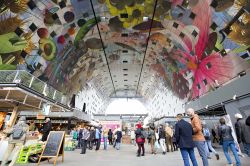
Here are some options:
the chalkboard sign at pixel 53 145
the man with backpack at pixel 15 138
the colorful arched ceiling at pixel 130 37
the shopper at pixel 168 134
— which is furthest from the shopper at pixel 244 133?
the colorful arched ceiling at pixel 130 37

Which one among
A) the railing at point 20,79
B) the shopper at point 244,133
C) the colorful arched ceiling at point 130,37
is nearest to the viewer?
the shopper at point 244,133

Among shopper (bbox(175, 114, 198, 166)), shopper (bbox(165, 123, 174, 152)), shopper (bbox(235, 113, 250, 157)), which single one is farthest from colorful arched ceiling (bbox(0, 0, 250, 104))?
shopper (bbox(175, 114, 198, 166))

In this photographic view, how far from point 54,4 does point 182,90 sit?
1623cm

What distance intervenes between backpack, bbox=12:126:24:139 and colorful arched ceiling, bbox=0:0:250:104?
389 inches

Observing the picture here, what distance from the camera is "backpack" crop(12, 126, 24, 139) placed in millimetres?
5818

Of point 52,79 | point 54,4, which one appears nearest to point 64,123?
point 52,79

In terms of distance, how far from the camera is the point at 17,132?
230 inches

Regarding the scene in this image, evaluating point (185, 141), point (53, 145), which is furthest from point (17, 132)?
point (185, 141)

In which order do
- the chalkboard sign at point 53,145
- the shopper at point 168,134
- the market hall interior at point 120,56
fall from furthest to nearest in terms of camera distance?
1. the shopper at point 168,134
2. the market hall interior at point 120,56
3. the chalkboard sign at point 53,145

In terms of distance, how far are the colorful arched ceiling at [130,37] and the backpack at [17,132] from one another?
989cm

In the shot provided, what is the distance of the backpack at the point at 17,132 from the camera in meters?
5.82

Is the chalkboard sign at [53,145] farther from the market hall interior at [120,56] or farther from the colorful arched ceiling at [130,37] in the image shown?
the colorful arched ceiling at [130,37]

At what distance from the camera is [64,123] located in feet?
70.3

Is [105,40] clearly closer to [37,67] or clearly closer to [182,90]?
[37,67]
